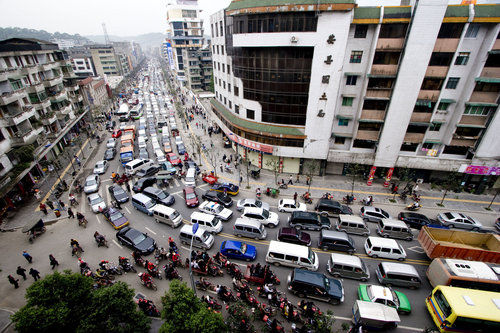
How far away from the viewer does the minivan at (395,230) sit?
73.7 ft

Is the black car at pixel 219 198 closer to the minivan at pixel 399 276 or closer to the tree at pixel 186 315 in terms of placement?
the tree at pixel 186 315

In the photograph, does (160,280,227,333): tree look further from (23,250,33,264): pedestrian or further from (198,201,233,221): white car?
(23,250,33,264): pedestrian

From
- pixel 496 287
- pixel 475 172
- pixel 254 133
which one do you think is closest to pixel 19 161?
pixel 254 133

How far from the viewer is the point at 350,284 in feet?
59.5

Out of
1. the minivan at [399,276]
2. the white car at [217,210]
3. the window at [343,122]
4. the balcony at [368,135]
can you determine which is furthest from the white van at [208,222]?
the balcony at [368,135]

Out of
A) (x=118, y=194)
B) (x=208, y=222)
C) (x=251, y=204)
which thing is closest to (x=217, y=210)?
(x=208, y=222)

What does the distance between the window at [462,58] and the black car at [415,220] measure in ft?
59.9

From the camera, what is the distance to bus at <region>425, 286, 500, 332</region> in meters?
13.5

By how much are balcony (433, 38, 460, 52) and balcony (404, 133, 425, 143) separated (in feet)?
32.3

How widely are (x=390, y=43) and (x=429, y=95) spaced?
Result: 314 inches

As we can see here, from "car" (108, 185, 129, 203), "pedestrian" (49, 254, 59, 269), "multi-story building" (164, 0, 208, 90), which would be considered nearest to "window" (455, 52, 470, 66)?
"car" (108, 185, 129, 203)

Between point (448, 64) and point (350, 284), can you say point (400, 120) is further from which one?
point (350, 284)

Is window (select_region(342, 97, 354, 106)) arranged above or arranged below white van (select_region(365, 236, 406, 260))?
above

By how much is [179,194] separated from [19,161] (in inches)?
862
